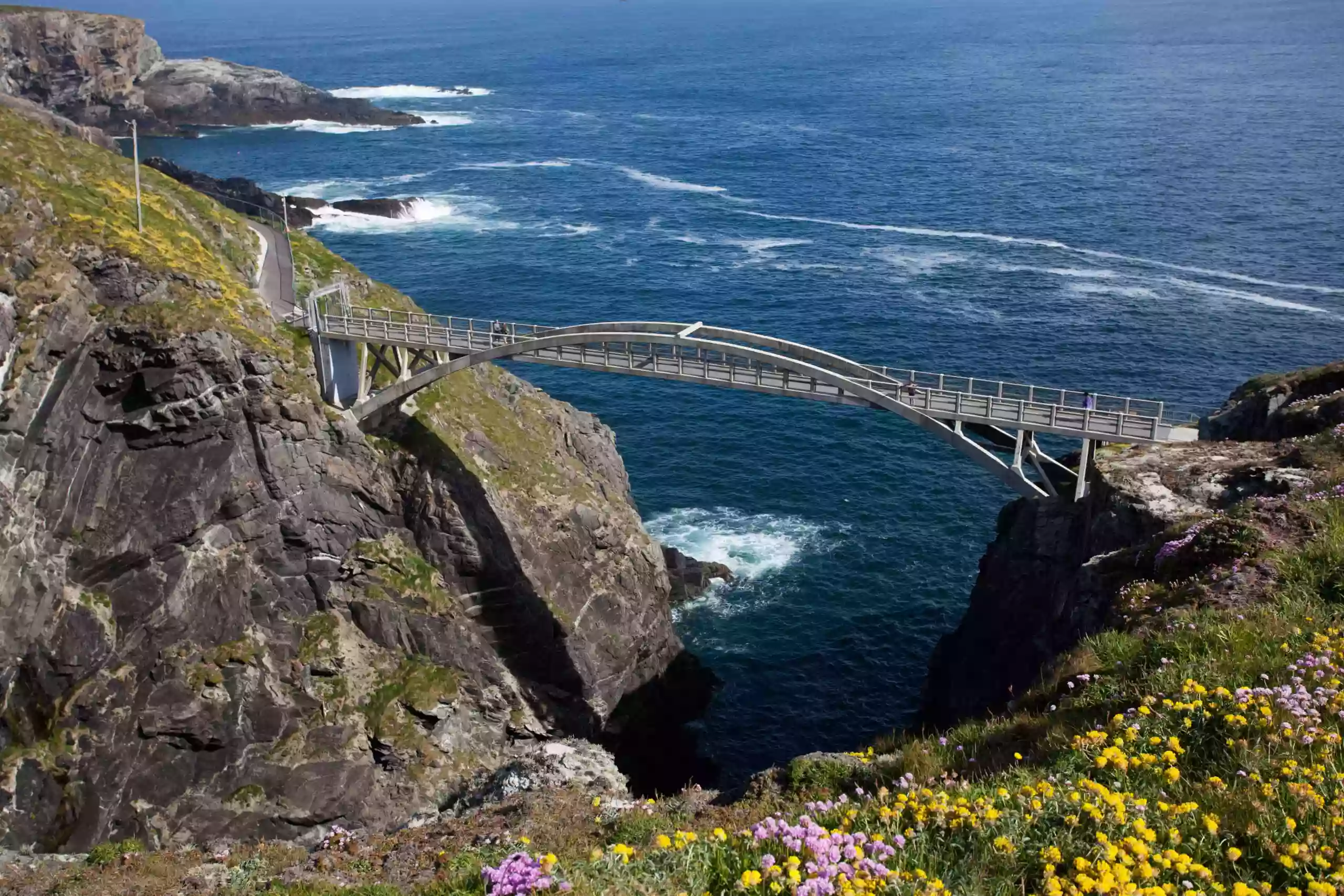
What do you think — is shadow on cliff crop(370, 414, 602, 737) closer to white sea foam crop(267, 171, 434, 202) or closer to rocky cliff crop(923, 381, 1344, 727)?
rocky cliff crop(923, 381, 1344, 727)

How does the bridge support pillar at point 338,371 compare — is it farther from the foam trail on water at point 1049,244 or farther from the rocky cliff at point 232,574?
the foam trail on water at point 1049,244

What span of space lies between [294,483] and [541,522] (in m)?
12.6

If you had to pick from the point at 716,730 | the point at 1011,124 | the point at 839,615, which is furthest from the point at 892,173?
the point at 716,730

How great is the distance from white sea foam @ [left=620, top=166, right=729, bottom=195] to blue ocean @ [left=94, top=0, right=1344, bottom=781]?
0.44 meters

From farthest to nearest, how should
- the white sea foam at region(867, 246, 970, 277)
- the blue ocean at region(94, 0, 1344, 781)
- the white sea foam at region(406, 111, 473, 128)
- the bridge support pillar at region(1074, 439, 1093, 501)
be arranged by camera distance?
the white sea foam at region(406, 111, 473, 128) → the white sea foam at region(867, 246, 970, 277) → the blue ocean at region(94, 0, 1344, 781) → the bridge support pillar at region(1074, 439, 1093, 501)

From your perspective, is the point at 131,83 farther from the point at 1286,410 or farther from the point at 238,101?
the point at 1286,410

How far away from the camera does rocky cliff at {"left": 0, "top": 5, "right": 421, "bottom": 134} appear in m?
158

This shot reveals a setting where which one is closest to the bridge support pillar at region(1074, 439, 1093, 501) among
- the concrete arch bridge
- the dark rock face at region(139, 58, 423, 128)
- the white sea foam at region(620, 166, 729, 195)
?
the concrete arch bridge

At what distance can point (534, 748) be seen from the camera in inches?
1895

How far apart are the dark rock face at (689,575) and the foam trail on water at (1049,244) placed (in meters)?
60.3

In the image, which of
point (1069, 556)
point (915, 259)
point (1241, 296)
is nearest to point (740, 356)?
point (1069, 556)

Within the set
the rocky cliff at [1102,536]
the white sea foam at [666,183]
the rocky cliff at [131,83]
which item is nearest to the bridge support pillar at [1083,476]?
the rocky cliff at [1102,536]

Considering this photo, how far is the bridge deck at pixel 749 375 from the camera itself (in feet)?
138

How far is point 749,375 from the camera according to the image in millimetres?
47938
